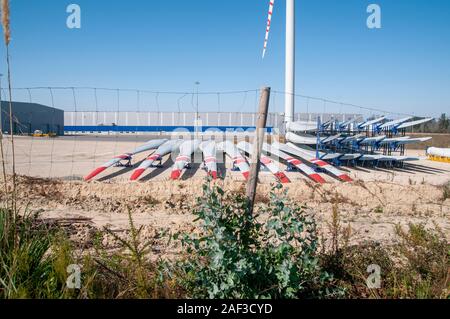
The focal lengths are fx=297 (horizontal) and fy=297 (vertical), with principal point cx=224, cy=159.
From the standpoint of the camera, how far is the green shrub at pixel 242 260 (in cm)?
238

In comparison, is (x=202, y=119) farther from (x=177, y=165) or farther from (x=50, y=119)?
(x=50, y=119)

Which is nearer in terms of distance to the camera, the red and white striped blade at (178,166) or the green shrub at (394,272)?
the green shrub at (394,272)

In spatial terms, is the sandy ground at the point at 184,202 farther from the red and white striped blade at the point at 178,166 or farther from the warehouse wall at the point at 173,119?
the warehouse wall at the point at 173,119

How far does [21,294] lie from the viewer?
2.39 meters

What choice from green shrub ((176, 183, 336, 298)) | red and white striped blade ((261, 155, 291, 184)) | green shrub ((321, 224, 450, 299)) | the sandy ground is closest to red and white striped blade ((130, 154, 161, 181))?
the sandy ground

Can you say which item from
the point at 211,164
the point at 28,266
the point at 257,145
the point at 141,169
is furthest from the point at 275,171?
the point at 28,266

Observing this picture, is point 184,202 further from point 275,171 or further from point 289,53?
point 289,53

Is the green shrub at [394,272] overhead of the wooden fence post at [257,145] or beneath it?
beneath

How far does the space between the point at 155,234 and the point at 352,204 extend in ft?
18.0

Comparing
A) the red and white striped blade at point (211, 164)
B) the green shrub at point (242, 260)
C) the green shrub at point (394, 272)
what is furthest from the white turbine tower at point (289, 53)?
the green shrub at point (242, 260)

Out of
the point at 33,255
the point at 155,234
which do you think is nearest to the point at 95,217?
the point at 155,234

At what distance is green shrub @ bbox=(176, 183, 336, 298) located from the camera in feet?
7.82

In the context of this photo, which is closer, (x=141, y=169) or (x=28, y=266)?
(x=28, y=266)

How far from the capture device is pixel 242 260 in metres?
2.36
